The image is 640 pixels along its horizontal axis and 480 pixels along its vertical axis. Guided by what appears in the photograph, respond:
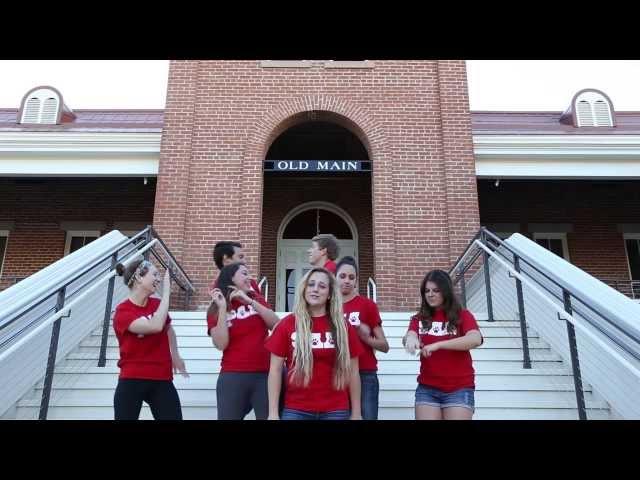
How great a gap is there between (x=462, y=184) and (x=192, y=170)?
5007 millimetres

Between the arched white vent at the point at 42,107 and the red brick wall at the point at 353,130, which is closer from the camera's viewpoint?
the red brick wall at the point at 353,130

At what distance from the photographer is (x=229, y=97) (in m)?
10.2

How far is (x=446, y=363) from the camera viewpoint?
3.42 meters

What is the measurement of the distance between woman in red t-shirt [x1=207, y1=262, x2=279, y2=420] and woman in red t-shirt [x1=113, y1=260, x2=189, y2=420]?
32cm

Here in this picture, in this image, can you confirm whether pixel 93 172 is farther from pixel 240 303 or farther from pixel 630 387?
pixel 630 387

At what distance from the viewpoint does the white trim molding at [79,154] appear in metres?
9.97

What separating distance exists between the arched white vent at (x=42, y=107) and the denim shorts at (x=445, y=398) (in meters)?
12.6

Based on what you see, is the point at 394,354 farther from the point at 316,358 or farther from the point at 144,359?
the point at 144,359

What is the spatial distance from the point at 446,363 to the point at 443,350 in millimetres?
91

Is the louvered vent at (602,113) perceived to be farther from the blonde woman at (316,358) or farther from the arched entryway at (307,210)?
the blonde woman at (316,358)

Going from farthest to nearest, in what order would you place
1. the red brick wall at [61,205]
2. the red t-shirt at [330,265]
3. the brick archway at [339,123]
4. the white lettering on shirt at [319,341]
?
1. the red brick wall at [61,205]
2. the brick archway at [339,123]
3. the red t-shirt at [330,265]
4. the white lettering on shirt at [319,341]

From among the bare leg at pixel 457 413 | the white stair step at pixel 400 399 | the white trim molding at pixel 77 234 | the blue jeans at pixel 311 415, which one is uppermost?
the white trim molding at pixel 77 234

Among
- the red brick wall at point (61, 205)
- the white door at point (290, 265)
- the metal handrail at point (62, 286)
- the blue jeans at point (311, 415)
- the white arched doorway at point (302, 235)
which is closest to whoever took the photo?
the blue jeans at point (311, 415)

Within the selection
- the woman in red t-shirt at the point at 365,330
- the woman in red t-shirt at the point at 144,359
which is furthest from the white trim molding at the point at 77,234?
the woman in red t-shirt at the point at 365,330
